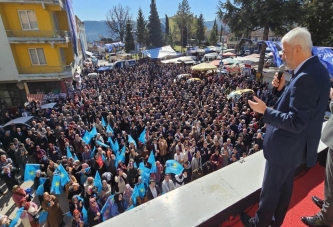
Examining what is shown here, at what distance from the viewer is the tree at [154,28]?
56.4 metres

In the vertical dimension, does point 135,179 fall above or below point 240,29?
below

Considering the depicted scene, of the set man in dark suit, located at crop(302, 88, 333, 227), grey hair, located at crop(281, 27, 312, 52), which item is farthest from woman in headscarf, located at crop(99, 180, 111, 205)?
grey hair, located at crop(281, 27, 312, 52)

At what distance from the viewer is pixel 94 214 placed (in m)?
5.18

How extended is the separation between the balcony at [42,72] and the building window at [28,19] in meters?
3.03

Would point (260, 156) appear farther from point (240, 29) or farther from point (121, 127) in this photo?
point (240, 29)

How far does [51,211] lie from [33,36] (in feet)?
52.1

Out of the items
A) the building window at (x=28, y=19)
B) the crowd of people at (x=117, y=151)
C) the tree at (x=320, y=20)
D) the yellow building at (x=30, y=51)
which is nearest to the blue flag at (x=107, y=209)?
the crowd of people at (x=117, y=151)

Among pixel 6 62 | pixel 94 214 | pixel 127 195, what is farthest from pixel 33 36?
pixel 94 214

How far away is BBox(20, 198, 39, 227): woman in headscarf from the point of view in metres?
4.91

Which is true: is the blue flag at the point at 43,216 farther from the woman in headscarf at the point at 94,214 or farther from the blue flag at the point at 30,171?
the blue flag at the point at 30,171

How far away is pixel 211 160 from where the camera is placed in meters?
7.08

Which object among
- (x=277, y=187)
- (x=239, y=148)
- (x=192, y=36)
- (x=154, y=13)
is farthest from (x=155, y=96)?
(x=192, y=36)

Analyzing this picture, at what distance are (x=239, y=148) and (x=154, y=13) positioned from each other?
2249 inches

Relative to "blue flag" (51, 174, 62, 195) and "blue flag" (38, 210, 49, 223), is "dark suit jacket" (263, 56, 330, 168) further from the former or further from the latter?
"blue flag" (51, 174, 62, 195)
